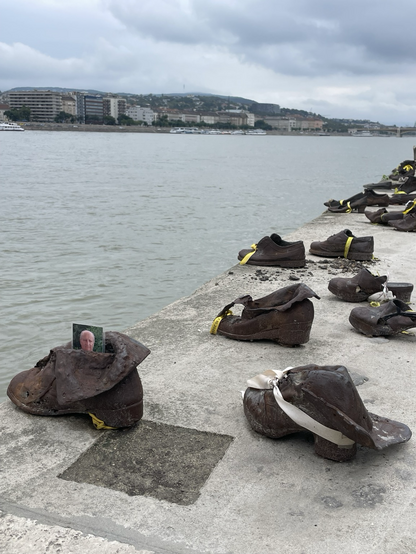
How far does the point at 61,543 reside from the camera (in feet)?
8.59

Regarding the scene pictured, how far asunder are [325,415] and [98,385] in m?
1.25

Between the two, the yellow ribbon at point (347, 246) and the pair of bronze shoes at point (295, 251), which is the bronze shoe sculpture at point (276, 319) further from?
the yellow ribbon at point (347, 246)

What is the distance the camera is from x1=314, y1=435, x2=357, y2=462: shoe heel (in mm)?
3195

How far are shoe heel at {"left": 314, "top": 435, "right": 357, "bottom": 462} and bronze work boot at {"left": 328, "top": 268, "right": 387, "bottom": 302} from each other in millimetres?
3116

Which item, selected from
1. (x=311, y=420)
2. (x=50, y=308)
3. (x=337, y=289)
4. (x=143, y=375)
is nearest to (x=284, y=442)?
(x=311, y=420)

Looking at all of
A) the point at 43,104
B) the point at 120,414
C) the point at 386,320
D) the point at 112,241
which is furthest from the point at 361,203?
the point at 43,104

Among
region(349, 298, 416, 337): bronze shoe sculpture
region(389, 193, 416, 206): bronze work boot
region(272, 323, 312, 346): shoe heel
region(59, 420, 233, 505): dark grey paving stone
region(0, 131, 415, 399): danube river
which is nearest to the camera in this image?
region(59, 420, 233, 505): dark grey paving stone

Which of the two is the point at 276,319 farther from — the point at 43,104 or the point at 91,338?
the point at 43,104

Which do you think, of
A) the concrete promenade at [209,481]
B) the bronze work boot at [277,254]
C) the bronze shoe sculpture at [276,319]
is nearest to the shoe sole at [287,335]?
the bronze shoe sculpture at [276,319]

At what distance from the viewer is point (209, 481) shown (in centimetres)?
309

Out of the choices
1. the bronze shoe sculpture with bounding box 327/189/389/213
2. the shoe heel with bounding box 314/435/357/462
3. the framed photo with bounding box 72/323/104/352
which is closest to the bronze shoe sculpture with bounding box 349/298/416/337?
the shoe heel with bounding box 314/435/357/462

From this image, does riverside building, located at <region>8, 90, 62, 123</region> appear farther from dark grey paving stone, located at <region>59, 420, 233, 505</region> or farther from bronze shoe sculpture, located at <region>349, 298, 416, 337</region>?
dark grey paving stone, located at <region>59, 420, 233, 505</region>

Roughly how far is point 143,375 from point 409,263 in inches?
199

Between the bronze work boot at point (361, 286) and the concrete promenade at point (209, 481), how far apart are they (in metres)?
1.55
